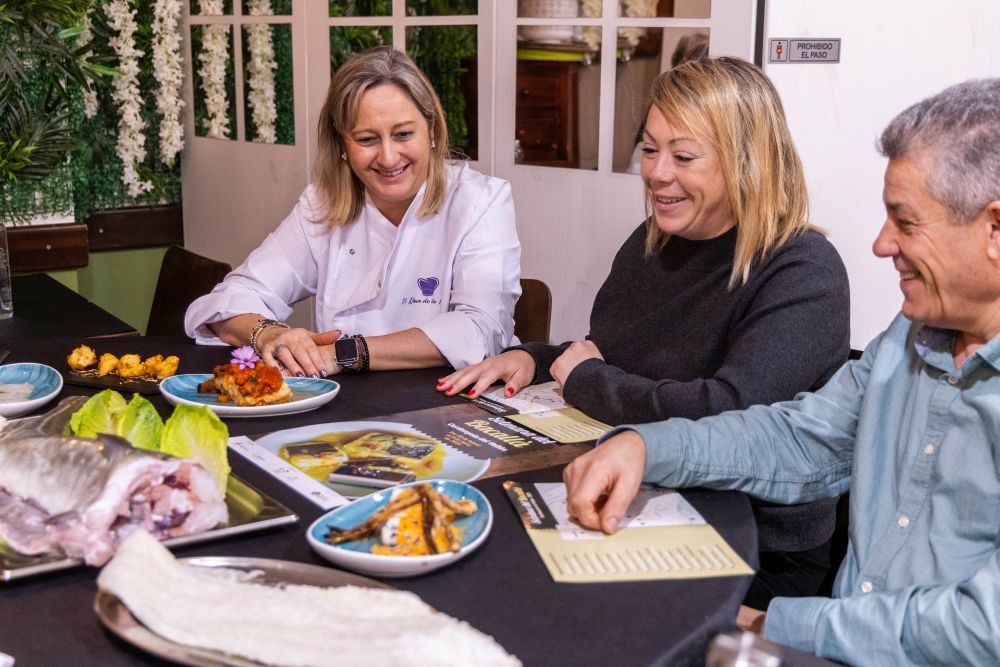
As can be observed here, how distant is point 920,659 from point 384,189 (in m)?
1.76

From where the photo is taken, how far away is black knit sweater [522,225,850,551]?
1.83 m

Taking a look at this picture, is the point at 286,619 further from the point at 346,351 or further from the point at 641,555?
the point at 346,351

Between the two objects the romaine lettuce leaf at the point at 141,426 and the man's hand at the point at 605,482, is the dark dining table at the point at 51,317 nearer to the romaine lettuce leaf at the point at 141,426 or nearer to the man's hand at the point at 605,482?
the romaine lettuce leaf at the point at 141,426

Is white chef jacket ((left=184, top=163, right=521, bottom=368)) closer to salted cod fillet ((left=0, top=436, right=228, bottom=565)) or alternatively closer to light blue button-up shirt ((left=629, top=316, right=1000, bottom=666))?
light blue button-up shirt ((left=629, top=316, right=1000, bottom=666))

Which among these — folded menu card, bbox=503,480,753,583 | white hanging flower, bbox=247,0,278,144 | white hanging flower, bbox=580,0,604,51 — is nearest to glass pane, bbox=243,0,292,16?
white hanging flower, bbox=247,0,278,144

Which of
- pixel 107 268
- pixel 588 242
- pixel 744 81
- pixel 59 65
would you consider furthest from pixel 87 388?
pixel 107 268


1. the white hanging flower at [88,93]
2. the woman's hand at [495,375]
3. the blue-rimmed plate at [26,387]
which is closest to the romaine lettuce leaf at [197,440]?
the blue-rimmed plate at [26,387]

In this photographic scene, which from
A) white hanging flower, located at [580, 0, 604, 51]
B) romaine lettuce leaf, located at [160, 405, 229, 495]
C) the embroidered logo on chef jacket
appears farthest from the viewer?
white hanging flower, located at [580, 0, 604, 51]

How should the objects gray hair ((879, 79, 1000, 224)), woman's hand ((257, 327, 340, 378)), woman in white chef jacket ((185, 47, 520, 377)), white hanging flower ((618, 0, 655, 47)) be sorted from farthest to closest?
white hanging flower ((618, 0, 655, 47))
woman in white chef jacket ((185, 47, 520, 377))
woman's hand ((257, 327, 340, 378))
gray hair ((879, 79, 1000, 224))

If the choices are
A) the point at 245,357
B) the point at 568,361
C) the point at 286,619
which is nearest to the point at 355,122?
the point at 245,357

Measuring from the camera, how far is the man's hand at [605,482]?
53.9 inches

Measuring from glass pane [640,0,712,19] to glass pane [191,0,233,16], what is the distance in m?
2.31

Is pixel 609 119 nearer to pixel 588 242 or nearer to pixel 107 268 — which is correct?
pixel 588 242

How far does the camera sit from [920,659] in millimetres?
1327
